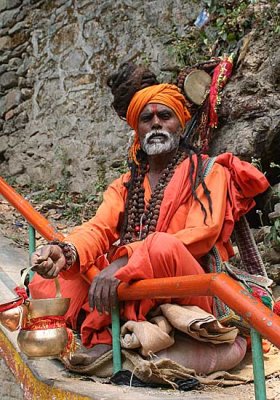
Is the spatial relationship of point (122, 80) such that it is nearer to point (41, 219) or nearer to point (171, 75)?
point (41, 219)

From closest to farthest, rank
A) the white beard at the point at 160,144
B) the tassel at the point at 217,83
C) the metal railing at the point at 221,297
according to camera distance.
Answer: the metal railing at the point at 221,297 < the white beard at the point at 160,144 < the tassel at the point at 217,83

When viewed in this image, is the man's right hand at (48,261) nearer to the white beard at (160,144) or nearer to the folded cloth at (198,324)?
the folded cloth at (198,324)

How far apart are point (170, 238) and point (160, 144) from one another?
2.20 ft

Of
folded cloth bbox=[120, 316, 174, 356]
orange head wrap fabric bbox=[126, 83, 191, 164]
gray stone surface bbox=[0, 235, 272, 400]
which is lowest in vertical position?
gray stone surface bbox=[0, 235, 272, 400]

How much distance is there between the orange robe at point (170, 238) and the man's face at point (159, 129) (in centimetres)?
13

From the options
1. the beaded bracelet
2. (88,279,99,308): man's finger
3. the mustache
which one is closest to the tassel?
the mustache

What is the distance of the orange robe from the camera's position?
2.53m

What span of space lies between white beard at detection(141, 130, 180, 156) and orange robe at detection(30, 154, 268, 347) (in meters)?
0.11

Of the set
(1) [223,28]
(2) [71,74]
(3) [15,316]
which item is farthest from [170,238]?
(2) [71,74]

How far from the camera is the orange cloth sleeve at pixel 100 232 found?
279cm

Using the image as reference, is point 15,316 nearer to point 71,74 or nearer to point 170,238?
point 170,238

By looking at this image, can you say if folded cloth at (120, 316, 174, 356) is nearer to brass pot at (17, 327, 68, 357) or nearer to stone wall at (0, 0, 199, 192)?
brass pot at (17, 327, 68, 357)

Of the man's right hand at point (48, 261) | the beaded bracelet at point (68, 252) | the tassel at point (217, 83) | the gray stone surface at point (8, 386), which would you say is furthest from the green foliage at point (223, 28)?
the gray stone surface at point (8, 386)

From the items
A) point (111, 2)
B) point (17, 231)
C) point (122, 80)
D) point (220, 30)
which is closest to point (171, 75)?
point (220, 30)
